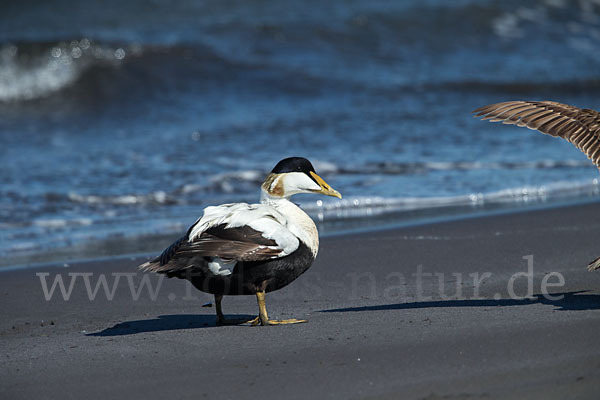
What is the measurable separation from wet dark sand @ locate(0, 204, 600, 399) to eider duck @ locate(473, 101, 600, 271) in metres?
0.82

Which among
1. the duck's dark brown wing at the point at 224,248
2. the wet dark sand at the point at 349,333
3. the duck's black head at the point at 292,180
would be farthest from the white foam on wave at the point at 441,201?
the duck's dark brown wing at the point at 224,248

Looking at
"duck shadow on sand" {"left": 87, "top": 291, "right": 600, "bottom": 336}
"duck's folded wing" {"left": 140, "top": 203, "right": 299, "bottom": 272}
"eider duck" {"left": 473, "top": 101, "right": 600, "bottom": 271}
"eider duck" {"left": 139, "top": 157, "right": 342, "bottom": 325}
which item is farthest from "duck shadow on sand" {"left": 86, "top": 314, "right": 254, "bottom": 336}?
"eider duck" {"left": 473, "top": 101, "right": 600, "bottom": 271}

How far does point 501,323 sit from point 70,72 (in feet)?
41.6

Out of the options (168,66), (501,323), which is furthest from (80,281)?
(168,66)

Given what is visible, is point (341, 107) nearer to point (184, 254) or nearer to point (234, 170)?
point (234, 170)

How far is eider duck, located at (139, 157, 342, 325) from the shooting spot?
4055mm

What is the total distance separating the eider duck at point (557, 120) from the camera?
4.53 metres

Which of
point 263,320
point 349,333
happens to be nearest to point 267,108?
point 263,320

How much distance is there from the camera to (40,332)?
14.5 feet

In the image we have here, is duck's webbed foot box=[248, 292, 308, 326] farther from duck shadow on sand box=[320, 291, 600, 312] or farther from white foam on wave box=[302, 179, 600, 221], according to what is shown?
white foam on wave box=[302, 179, 600, 221]

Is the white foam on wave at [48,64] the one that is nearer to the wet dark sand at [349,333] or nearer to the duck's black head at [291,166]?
the wet dark sand at [349,333]

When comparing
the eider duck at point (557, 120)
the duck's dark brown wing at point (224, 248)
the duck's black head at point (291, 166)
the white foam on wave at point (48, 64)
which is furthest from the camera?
the white foam on wave at point (48, 64)

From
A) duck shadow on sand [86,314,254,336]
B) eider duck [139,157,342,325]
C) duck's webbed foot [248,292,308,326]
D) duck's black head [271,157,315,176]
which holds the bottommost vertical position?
duck shadow on sand [86,314,254,336]

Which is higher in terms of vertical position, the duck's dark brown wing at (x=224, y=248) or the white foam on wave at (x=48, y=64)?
the white foam on wave at (x=48, y=64)
